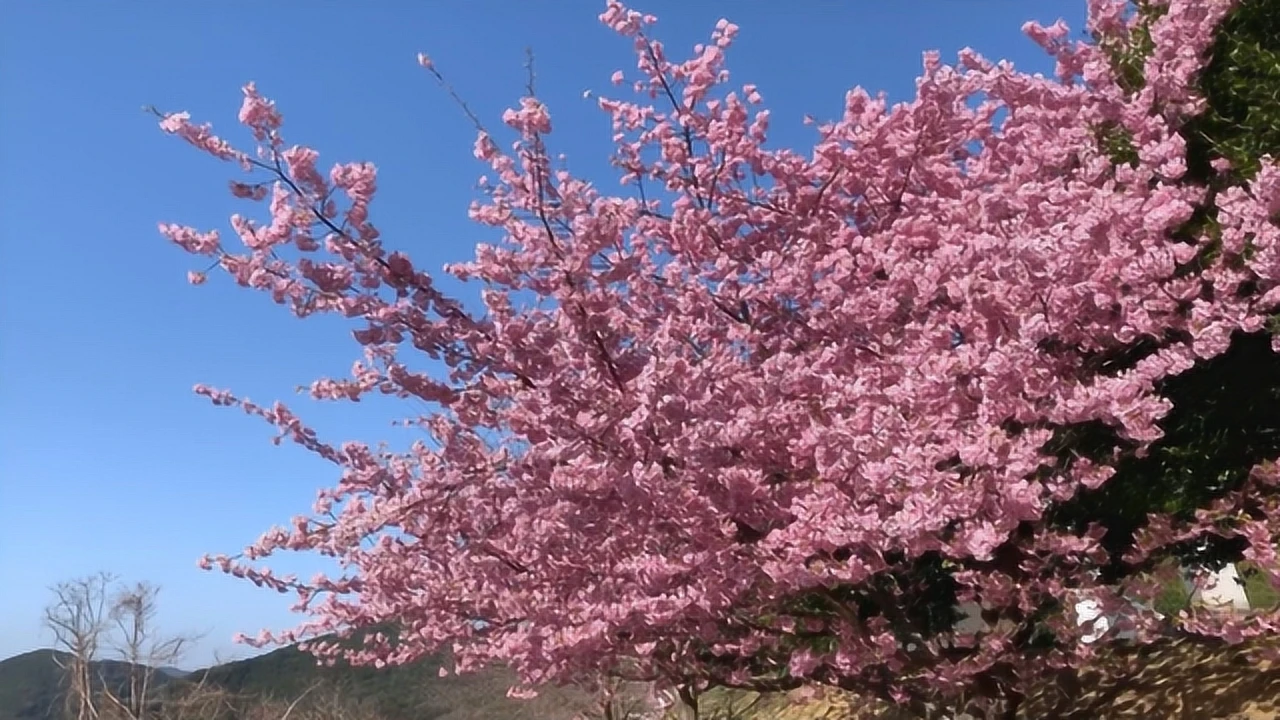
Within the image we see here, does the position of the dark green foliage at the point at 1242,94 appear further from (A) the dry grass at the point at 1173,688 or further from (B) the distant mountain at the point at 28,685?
(B) the distant mountain at the point at 28,685

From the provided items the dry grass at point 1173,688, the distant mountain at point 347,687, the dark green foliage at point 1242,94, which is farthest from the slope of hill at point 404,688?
the dark green foliage at point 1242,94

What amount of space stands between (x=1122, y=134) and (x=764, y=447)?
2.54 meters

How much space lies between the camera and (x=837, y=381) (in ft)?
14.6

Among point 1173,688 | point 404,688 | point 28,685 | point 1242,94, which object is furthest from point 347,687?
point 1242,94

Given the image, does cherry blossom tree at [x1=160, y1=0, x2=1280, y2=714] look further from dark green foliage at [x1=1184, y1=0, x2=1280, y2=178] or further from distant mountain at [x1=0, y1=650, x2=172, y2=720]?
distant mountain at [x1=0, y1=650, x2=172, y2=720]

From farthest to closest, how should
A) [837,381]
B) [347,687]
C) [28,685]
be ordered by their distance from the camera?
[28,685] → [347,687] → [837,381]

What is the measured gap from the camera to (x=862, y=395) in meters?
4.24

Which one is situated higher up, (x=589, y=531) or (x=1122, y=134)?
(x=1122, y=134)

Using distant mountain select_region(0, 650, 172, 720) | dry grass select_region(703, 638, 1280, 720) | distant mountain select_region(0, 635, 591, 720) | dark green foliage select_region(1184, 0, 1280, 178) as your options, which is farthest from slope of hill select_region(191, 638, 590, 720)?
dark green foliage select_region(1184, 0, 1280, 178)

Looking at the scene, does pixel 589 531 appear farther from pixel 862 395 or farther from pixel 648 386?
pixel 862 395

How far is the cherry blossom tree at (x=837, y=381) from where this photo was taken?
3912mm

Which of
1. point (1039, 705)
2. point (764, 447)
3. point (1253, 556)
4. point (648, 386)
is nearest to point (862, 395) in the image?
point (764, 447)

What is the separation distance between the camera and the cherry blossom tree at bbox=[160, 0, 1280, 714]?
3912 mm

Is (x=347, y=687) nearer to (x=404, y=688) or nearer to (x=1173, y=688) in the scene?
(x=404, y=688)
